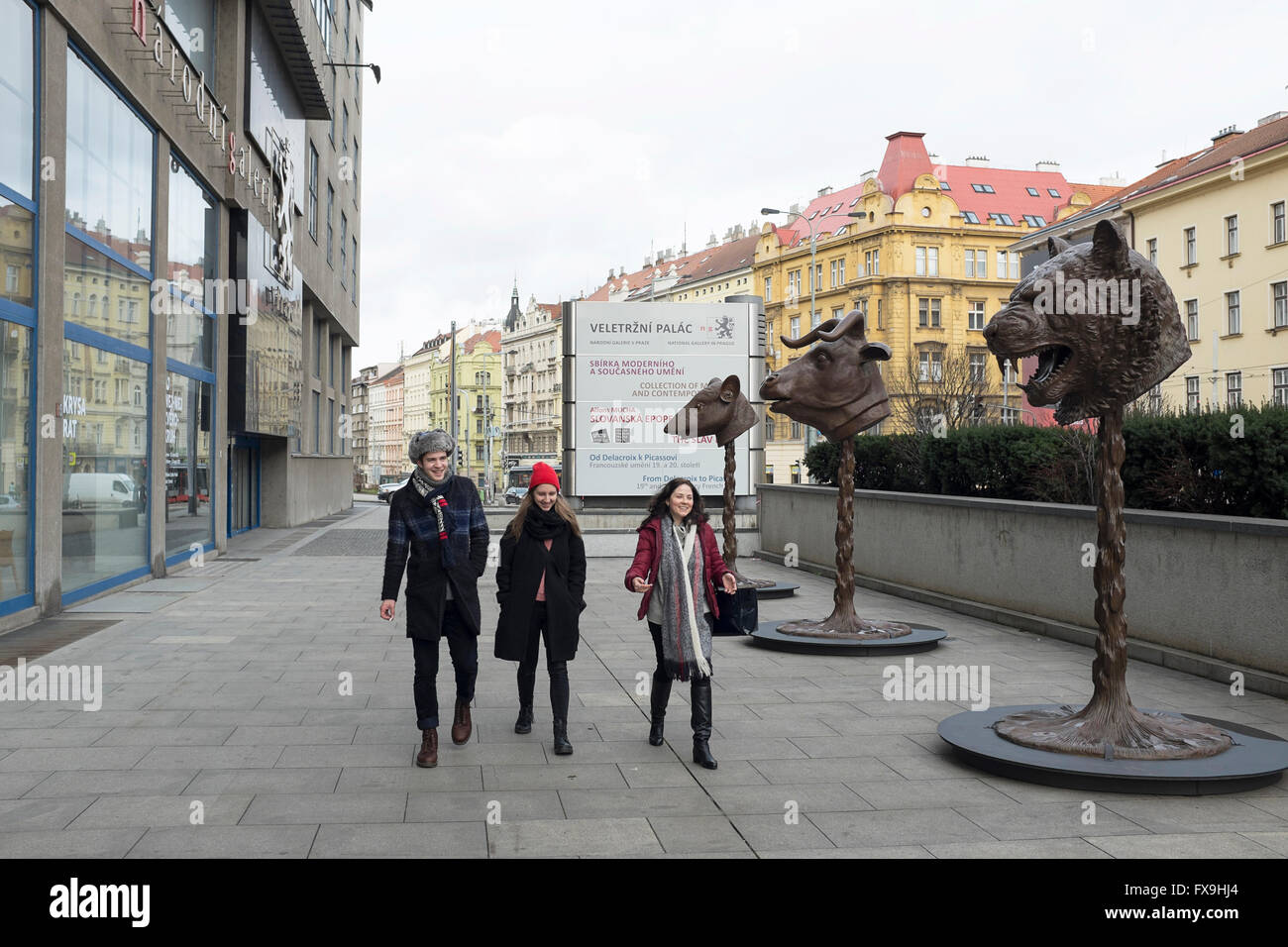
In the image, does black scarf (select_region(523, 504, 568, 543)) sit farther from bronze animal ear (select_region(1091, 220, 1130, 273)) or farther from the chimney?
the chimney

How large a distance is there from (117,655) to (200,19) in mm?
14283

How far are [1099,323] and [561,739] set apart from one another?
387cm

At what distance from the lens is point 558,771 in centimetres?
644

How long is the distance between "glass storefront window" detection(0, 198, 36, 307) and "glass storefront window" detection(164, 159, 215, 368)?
4.94 m

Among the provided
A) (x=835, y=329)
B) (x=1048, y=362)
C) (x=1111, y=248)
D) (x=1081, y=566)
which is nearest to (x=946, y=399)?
(x=1081, y=566)

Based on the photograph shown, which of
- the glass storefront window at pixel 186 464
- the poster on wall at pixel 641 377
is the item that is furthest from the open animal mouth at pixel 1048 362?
the poster on wall at pixel 641 377

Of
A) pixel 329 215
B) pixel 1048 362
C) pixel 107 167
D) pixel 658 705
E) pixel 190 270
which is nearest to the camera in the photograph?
pixel 1048 362

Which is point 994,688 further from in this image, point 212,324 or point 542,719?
point 212,324

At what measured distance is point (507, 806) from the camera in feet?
18.6

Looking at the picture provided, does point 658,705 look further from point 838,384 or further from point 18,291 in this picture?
point 18,291

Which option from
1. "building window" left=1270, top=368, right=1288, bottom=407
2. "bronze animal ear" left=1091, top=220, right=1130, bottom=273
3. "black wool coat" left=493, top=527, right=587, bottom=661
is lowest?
"black wool coat" left=493, top=527, right=587, bottom=661

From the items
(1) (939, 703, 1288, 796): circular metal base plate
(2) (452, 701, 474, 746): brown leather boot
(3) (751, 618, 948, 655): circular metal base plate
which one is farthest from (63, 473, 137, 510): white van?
(1) (939, 703, 1288, 796): circular metal base plate

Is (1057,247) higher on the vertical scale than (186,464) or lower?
higher

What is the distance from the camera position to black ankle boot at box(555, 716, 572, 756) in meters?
6.78
